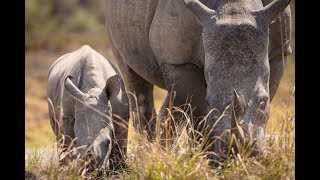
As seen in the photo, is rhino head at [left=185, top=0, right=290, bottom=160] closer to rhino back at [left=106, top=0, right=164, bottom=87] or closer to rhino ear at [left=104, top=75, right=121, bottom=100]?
rhino ear at [left=104, top=75, right=121, bottom=100]

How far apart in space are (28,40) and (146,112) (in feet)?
52.6

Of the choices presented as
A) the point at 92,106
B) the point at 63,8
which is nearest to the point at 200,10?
the point at 92,106

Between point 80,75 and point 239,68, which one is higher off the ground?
point 239,68

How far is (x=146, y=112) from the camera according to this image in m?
10.5

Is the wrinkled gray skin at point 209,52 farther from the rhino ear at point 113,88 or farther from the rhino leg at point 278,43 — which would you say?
the rhino ear at point 113,88

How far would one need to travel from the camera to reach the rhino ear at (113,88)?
807 centimetres

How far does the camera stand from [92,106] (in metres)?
7.85

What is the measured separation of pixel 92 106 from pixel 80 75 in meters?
0.60

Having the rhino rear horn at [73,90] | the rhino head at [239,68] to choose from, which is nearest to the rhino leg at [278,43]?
the rhino head at [239,68]

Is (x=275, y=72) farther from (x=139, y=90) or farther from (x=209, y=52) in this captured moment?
(x=139, y=90)

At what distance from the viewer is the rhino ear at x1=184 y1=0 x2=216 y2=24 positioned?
7.55 m

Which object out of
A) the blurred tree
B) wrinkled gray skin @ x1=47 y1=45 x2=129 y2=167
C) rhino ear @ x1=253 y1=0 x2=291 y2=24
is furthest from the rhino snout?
the blurred tree
